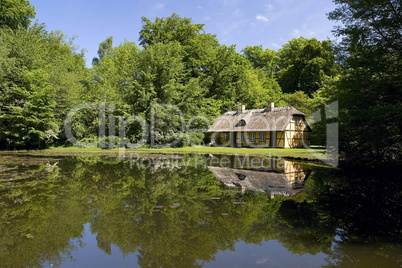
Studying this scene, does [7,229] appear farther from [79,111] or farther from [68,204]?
[79,111]

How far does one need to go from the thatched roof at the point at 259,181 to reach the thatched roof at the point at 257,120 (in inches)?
731

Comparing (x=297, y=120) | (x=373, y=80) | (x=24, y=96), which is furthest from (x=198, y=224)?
(x=297, y=120)

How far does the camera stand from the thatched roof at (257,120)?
29625mm

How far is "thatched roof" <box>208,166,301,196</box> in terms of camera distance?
27.7ft

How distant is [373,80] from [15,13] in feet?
127

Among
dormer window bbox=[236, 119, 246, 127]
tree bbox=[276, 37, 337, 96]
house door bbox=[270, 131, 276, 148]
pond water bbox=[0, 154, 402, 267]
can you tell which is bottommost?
pond water bbox=[0, 154, 402, 267]

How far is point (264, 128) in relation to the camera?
30.2 meters

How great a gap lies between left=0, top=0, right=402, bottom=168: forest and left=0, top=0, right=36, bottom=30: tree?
13cm

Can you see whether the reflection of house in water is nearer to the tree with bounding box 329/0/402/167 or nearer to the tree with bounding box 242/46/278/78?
the tree with bounding box 329/0/402/167

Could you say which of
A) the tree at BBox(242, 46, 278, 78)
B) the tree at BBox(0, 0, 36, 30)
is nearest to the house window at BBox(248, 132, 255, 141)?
the tree at BBox(242, 46, 278, 78)

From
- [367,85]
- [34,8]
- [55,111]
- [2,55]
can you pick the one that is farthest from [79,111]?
[367,85]

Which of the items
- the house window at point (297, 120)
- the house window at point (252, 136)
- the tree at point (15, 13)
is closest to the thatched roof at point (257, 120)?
the house window at point (297, 120)

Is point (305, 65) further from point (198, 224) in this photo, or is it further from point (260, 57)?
point (198, 224)

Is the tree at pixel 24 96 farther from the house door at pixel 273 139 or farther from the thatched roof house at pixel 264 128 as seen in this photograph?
the house door at pixel 273 139
